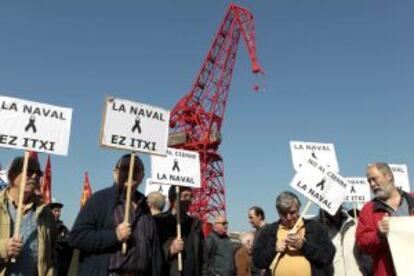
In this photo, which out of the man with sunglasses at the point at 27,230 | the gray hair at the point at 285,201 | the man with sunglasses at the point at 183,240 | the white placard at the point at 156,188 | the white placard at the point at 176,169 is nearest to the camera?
the man with sunglasses at the point at 27,230

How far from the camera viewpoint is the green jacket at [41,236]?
4109 millimetres

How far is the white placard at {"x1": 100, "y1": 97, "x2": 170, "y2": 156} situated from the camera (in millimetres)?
4898

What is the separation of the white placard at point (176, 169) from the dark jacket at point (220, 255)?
1.94 metres

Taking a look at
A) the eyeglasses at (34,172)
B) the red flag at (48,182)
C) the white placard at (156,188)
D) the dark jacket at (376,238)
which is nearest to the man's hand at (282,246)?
the dark jacket at (376,238)

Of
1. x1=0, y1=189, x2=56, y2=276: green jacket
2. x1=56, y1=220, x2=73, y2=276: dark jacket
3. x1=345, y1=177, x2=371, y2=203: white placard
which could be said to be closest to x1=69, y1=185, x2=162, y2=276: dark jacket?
x1=0, y1=189, x2=56, y2=276: green jacket

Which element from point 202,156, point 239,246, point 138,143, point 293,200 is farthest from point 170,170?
point 202,156

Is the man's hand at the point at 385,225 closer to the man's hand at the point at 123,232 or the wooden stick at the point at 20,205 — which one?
the man's hand at the point at 123,232

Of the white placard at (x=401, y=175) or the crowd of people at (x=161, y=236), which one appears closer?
the crowd of people at (x=161, y=236)

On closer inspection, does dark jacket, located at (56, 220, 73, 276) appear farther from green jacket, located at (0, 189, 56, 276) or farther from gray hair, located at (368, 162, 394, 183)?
gray hair, located at (368, 162, 394, 183)

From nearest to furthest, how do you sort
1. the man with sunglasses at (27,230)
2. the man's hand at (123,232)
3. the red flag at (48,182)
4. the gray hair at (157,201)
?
1. the man with sunglasses at (27,230)
2. the man's hand at (123,232)
3. the gray hair at (157,201)
4. the red flag at (48,182)

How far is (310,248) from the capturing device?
493 centimetres

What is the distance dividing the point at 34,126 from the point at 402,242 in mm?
3196

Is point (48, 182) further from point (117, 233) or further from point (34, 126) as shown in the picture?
point (117, 233)

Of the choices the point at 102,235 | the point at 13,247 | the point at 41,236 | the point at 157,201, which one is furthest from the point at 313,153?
the point at 13,247
